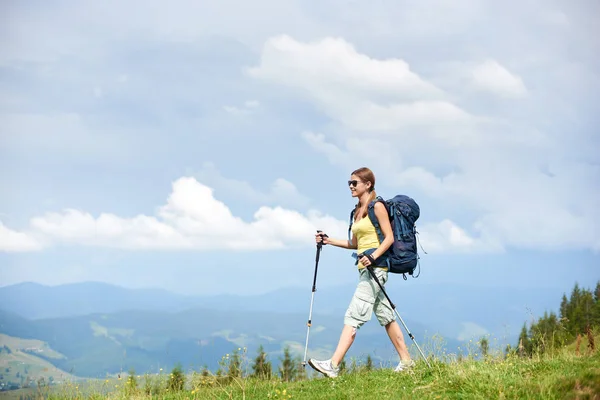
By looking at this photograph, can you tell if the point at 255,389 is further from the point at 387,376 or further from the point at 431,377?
the point at 431,377

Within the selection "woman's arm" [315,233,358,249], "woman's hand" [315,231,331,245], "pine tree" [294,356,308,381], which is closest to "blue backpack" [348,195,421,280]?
"woman's arm" [315,233,358,249]

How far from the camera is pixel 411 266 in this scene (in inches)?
370

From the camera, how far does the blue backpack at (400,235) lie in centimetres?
932

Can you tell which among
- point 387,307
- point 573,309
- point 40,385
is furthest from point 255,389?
point 573,309

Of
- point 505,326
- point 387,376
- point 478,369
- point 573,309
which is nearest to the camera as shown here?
point 478,369

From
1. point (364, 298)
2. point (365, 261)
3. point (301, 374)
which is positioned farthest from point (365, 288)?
point (301, 374)

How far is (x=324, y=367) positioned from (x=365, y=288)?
1.46 meters

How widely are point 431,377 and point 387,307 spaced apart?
157 cm

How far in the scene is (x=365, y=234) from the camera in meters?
9.40

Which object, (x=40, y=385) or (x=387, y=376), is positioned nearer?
(x=387, y=376)

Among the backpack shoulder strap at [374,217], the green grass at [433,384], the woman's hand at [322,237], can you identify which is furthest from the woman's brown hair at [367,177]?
the green grass at [433,384]

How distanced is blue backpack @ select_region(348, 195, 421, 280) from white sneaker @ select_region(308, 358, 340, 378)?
73.4 inches

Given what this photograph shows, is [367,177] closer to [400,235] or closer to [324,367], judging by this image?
[400,235]

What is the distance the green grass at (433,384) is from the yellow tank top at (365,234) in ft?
6.28
